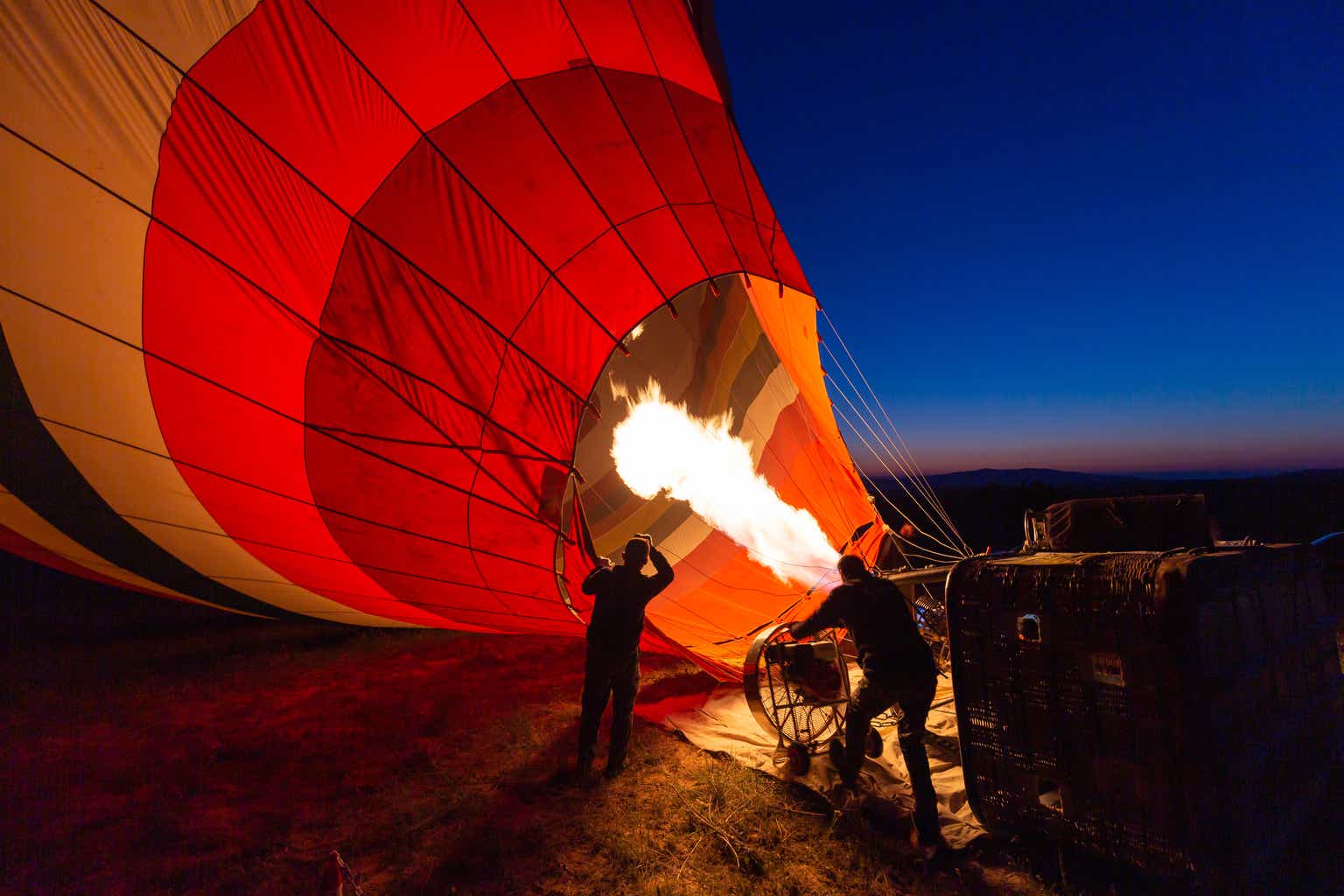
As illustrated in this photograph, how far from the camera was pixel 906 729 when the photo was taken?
8.78 feet

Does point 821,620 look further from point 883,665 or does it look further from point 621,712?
point 621,712

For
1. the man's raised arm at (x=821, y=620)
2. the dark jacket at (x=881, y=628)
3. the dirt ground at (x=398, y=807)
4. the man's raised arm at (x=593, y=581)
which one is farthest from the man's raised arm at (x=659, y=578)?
the dirt ground at (x=398, y=807)

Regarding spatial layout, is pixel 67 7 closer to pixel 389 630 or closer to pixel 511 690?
pixel 511 690

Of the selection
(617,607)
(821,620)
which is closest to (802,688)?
(821,620)

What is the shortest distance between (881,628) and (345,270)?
9.19 ft

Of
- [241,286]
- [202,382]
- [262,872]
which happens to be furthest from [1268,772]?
[202,382]

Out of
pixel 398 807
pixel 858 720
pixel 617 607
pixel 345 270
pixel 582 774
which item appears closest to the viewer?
pixel 345 270

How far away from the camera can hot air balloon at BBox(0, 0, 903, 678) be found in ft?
7.39

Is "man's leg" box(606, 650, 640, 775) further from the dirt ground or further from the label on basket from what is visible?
the label on basket

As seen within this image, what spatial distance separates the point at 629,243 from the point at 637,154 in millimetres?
465

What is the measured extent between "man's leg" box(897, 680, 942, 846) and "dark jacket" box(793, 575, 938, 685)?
7cm

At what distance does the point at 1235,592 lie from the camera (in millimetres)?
1948

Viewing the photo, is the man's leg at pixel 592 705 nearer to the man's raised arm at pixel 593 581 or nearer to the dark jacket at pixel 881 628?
the man's raised arm at pixel 593 581

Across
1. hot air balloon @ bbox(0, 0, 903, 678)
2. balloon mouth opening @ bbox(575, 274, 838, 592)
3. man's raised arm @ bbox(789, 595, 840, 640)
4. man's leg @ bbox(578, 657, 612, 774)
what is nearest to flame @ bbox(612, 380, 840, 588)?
balloon mouth opening @ bbox(575, 274, 838, 592)
